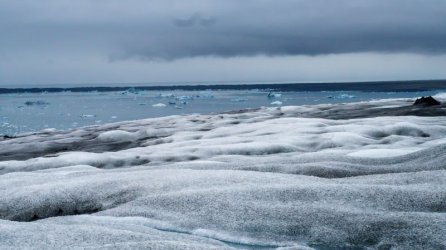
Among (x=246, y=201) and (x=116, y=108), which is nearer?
(x=246, y=201)

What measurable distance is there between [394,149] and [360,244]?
332cm

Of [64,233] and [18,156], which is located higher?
[64,233]

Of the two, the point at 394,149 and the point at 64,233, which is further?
the point at 394,149

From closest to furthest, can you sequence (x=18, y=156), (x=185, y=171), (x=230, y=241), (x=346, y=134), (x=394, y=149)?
1. (x=230, y=241)
2. (x=185, y=171)
3. (x=394, y=149)
4. (x=346, y=134)
5. (x=18, y=156)

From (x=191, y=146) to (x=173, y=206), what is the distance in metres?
3.85

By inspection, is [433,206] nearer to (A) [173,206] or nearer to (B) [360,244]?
(B) [360,244]

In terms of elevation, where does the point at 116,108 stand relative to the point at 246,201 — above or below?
below

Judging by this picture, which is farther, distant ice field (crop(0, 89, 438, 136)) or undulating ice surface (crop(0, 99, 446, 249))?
distant ice field (crop(0, 89, 438, 136))

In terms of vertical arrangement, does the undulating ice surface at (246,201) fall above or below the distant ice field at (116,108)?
above

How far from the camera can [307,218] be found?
312 centimetres

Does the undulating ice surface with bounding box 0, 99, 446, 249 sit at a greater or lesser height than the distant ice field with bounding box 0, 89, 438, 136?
greater

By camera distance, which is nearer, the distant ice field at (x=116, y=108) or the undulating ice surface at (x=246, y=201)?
the undulating ice surface at (x=246, y=201)

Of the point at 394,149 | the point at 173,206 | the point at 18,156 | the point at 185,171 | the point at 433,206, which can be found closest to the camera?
the point at 433,206

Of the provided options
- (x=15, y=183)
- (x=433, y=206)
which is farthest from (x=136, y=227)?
(x=15, y=183)
